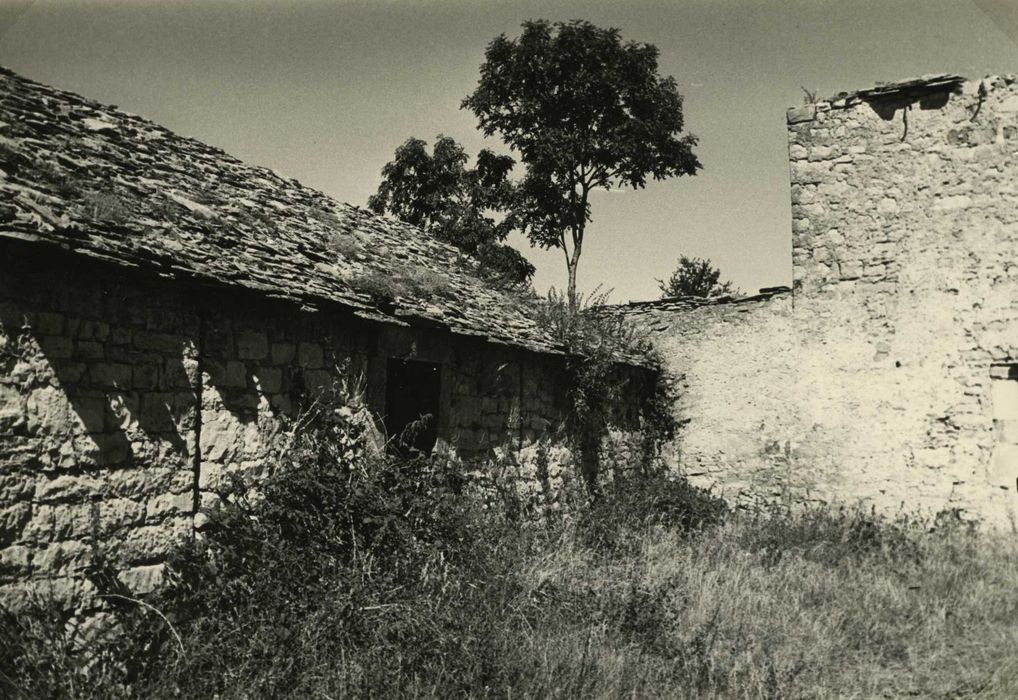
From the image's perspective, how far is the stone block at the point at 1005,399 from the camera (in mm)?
9305

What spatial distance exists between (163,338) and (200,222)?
4.63 ft

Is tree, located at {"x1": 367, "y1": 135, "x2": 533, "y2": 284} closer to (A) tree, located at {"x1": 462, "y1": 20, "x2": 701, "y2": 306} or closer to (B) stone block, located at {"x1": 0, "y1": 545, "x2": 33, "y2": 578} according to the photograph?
(A) tree, located at {"x1": 462, "y1": 20, "x2": 701, "y2": 306}

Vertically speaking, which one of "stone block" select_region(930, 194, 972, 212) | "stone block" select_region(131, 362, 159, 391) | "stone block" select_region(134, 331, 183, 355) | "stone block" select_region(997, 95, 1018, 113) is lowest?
"stone block" select_region(131, 362, 159, 391)

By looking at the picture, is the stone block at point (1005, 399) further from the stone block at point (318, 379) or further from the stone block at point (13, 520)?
the stone block at point (13, 520)

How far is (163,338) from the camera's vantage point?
5633mm

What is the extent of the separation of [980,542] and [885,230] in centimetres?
387

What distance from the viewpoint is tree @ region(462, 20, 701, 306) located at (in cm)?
2086

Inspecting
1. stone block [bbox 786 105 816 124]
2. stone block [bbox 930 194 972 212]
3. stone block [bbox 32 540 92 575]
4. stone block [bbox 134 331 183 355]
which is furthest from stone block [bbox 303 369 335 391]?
stone block [bbox 930 194 972 212]

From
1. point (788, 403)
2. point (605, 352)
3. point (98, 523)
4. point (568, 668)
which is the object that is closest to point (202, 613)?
point (98, 523)

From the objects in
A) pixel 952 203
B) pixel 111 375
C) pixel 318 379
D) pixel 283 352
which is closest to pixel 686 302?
pixel 952 203

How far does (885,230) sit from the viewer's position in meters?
10.3

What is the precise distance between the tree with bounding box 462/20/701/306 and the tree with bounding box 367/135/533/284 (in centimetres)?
82

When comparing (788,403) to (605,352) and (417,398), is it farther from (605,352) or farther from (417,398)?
(417,398)

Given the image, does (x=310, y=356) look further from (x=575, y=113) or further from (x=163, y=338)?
(x=575, y=113)
